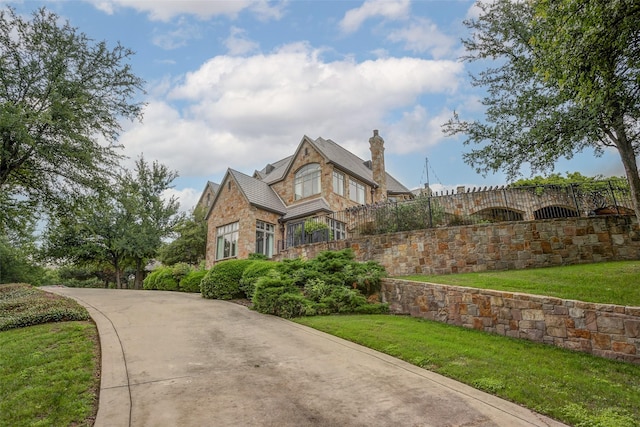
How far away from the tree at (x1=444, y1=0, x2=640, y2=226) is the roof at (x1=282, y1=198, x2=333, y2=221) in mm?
10437

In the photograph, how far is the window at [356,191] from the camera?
25306 mm

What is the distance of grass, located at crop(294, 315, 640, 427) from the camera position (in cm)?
445

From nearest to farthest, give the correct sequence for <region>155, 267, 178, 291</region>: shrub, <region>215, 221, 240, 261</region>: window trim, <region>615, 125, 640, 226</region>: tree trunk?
<region>615, 125, 640, 226</region>: tree trunk
<region>155, 267, 178, 291</region>: shrub
<region>215, 221, 240, 261</region>: window trim

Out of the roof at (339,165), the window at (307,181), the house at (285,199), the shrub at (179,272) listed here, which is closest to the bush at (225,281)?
the house at (285,199)

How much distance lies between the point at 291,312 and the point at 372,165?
1998 cm

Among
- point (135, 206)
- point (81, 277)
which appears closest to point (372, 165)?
point (135, 206)

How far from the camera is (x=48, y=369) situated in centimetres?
554

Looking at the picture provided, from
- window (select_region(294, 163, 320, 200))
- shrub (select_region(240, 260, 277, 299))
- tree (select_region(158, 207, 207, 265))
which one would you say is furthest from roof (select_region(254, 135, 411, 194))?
shrub (select_region(240, 260, 277, 299))

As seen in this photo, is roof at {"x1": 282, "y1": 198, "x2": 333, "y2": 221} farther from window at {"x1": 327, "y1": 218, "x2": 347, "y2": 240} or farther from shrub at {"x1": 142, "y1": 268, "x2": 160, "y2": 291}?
shrub at {"x1": 142, "y1": 268, "x2": 160, "y2": 291}

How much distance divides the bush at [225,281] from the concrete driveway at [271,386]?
5773mm

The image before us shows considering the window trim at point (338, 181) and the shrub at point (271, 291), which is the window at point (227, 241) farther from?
the shrub at point (271, 291)

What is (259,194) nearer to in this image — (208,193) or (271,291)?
(271,291)

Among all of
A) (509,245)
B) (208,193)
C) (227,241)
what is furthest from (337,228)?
(208,193)

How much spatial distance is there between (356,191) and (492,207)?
510 inches
